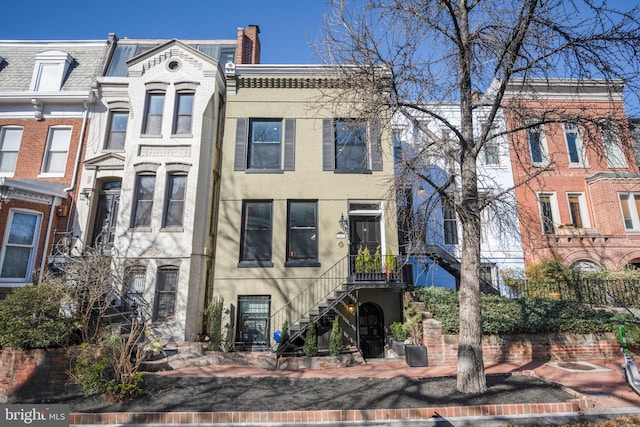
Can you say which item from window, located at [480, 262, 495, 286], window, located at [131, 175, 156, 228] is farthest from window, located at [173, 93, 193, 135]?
window, located at [480, 262, 495, 286]

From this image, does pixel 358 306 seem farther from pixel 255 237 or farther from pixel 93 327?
→ pixel 93 327

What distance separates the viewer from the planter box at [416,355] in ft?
28.5

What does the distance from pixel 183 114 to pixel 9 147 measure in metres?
7.20

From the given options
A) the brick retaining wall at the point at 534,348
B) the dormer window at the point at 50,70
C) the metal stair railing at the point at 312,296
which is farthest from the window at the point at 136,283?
the brick retaining wall at the point at 534,348

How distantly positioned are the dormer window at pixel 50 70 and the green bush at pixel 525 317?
55.1 feet

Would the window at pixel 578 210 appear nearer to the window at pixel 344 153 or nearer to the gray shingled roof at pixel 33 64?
the window at pixel 344 153

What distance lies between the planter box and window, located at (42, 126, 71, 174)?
45.7 ft

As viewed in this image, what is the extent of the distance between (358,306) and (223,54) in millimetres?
13182

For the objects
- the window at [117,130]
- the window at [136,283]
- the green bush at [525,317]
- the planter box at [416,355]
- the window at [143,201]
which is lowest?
the planter box at [416,355]

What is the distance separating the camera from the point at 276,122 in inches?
509

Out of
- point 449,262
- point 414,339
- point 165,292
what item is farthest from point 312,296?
point 449,262

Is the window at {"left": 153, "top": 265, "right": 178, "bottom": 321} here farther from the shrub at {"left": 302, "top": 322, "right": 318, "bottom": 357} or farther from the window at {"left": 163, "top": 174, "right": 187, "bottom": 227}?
the shrub at {"left": 302, "top": 322, "right": 318, "bottom": 357}

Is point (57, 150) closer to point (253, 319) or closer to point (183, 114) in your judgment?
point (183, 114)

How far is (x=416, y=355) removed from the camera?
8758 mm
